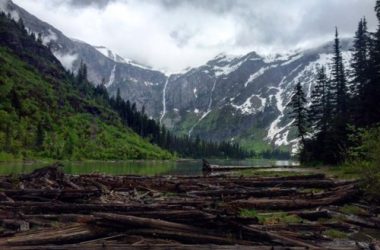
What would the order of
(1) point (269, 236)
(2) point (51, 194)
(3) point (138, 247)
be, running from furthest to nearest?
(2) point (51, 194) < (1) point (269, 236) < (3) point (138, 247)

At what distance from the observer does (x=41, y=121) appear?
18000 cm

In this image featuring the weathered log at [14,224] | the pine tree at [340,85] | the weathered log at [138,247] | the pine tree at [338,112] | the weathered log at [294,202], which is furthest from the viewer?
the pine tree at [340,85]

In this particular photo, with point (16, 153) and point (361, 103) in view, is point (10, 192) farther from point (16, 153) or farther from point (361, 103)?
point (16, 153)

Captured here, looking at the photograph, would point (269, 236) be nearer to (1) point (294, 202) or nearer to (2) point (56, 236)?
(2) point (56, 236)

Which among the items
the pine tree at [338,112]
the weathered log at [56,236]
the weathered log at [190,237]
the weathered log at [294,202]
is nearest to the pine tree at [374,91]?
the pine tree at [338,112]

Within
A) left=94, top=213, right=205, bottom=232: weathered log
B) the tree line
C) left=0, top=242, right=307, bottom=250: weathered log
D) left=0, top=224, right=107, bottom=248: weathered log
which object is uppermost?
the tree line

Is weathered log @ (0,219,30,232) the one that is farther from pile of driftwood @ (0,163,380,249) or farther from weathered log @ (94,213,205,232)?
weathered log @ (94,213,205,232)

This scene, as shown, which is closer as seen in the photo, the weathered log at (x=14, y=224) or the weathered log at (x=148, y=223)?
the weathered log at (x=148, y=223)

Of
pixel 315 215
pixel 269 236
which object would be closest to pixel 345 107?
pixel 315 215

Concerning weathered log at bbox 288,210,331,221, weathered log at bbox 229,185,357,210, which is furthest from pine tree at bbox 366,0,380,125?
weathered log at bbox 288,210,331,221

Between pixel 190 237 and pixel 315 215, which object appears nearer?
pixel 190 237

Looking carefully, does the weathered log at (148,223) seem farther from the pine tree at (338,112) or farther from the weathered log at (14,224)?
the pine tree at (338,112)

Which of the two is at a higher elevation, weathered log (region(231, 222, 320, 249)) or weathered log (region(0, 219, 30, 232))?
Result: weathered log (region(231, 222, 320, 249))

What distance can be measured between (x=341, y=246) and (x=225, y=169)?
59173mm
